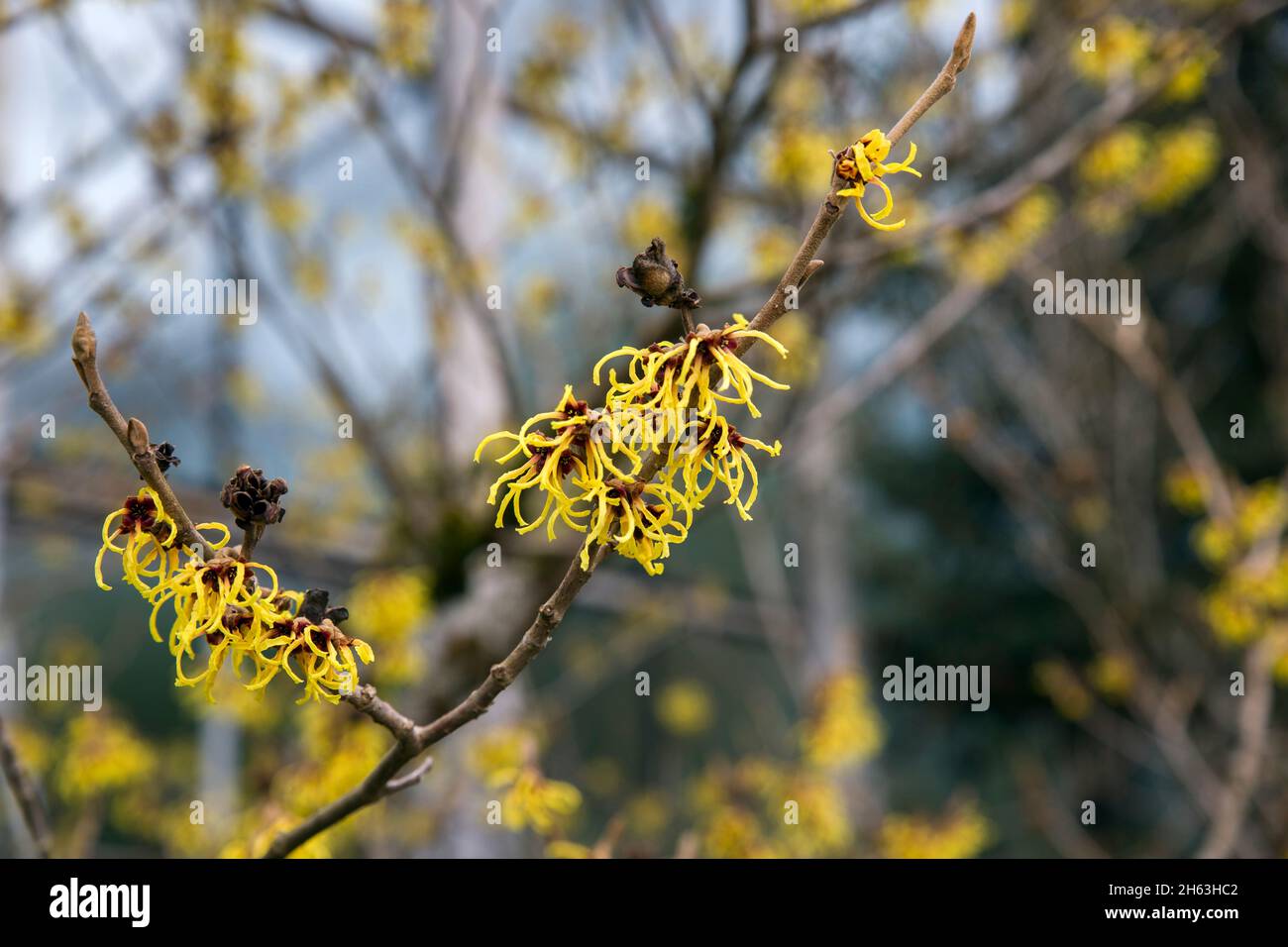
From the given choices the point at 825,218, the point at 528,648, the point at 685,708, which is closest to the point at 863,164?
the point at 825,218

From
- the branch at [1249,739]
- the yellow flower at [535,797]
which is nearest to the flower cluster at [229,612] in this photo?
the yellow flower at [535,797]

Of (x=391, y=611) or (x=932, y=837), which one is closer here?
(x=391, y=611)

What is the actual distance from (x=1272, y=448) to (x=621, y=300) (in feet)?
16.7

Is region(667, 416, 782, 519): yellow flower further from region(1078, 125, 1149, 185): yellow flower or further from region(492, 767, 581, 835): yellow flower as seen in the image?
region(1078, 125, 1149, 185): yellow flower

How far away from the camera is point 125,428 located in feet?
2.40

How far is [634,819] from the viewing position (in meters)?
6.27

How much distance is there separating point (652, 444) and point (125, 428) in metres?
0.36

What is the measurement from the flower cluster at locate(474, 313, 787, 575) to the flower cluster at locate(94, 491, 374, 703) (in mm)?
178

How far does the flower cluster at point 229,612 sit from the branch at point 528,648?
0.05m

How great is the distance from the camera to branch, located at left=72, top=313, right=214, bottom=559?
0.69 meters

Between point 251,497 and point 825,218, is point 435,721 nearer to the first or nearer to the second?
point 251,497

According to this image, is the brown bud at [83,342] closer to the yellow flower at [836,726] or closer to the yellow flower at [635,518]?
the yellow flower at [635,518]
